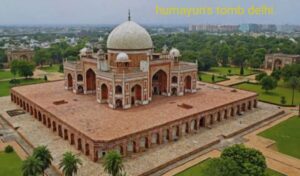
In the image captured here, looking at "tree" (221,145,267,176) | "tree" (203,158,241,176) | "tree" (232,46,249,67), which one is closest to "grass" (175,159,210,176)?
"tree" (221,145,267,176)

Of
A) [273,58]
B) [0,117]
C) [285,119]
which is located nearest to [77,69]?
[0,117]

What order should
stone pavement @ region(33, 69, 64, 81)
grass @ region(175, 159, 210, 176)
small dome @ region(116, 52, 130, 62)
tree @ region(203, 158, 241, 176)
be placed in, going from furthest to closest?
stone pavement @ region(33, 69, 64, 81)
small dome @ region(116, 52, 130, 62)
grass @ region(175, 159, 210, 176)
tree @ region(203, 158, 241, 176)

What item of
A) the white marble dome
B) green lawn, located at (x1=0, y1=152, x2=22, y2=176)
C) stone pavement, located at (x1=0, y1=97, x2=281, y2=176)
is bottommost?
green lawn, located at (x1=0, y1=152, x2=22, y2=176)

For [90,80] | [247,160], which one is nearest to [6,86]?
[90,80]

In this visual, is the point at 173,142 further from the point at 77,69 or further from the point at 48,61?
the point at 48,61

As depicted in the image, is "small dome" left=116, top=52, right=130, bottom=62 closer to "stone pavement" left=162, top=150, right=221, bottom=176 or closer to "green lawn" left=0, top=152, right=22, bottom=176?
"stone pavement" left=162, top=150, right=221, bottom=176

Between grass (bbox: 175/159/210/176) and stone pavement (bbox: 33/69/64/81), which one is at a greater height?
stone pavement (bbox: 33/69/64/81)

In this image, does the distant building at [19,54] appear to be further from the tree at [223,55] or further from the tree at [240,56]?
the tree at [240,56]
